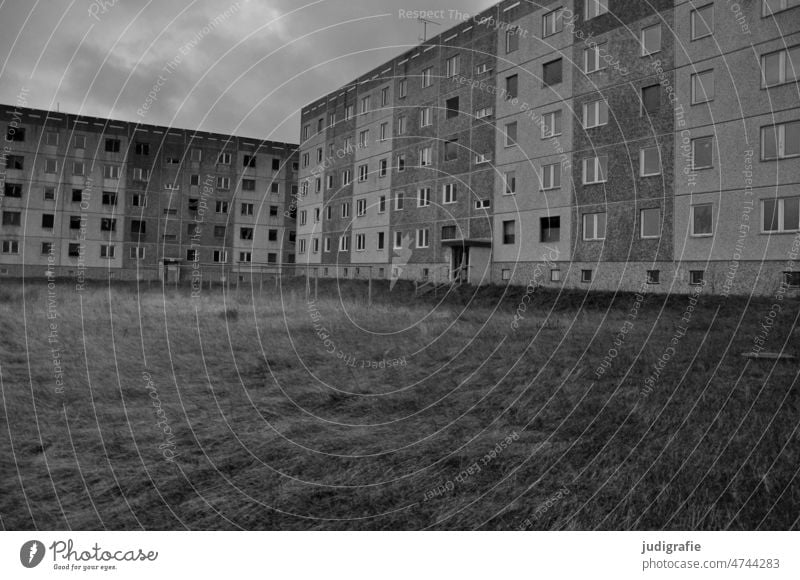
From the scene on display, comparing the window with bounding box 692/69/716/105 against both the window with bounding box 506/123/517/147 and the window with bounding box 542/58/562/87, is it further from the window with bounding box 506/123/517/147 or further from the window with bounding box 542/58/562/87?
the window with bounding box 506/123/517/147

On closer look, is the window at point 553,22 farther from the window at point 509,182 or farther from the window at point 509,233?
the window at point 509,233

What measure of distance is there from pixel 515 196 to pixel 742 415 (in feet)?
79.1

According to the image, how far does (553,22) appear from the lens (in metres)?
28.4

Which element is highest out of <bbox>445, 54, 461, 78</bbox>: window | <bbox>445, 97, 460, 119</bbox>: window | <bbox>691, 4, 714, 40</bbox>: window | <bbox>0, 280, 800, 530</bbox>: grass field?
<bbox>445, 54, 461, 78</bbox>: window

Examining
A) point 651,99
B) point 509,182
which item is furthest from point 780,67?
point 509,182

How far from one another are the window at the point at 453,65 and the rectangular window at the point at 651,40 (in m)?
8.75

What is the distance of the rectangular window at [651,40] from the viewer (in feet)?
80.9

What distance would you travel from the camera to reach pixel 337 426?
6.88m

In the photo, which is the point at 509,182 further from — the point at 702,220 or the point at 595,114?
the point at 702,220

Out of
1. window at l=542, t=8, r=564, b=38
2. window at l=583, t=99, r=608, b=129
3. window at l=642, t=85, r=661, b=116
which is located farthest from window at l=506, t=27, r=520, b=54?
window at l=642, t=85, r=661, b=116

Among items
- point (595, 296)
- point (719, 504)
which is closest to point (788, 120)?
point (595, 296)

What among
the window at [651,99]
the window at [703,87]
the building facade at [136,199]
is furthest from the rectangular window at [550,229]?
the building facade at [136,199]

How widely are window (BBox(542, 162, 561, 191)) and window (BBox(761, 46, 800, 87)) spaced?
29.5 feet

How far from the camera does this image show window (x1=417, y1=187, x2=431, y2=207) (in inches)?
1239
